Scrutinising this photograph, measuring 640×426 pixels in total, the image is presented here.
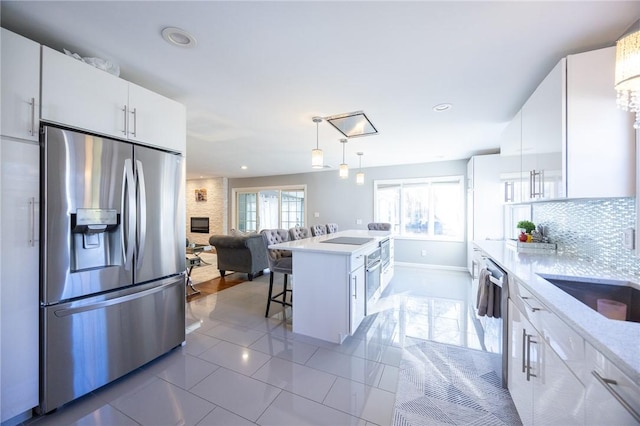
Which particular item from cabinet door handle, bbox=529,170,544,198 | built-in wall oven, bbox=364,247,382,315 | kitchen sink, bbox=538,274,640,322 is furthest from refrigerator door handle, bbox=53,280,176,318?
cabinet door handle, bbox=529,170,544,198

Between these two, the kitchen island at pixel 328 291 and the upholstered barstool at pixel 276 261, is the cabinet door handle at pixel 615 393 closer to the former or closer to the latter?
the kitchen island at pixel 328 291

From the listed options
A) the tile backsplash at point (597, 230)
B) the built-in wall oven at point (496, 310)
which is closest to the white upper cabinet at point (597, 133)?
the tile backsplash at point (597, 230)

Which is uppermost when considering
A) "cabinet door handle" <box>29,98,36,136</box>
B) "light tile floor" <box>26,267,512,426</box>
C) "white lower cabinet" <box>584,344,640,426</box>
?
"cabinet door handle" <box>29,98,36,136</box>

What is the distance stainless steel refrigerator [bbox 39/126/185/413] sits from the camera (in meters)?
1.48

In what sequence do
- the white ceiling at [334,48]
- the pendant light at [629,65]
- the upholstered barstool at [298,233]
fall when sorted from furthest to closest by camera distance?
the upholstered barstool at [298,233] → the white ceiling at [334,48] → the pendant light at [629,65]

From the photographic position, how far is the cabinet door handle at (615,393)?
0.63 metres

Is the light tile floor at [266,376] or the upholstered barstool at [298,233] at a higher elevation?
the upholstered barstool at [298,233]

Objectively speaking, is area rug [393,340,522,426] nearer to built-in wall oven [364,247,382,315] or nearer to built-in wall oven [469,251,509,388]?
built-in wall oven [469,251,509,388]

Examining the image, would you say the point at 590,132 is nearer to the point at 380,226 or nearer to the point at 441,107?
the point at 441,107

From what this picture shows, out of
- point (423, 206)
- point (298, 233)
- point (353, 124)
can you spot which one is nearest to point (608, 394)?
point (353, 124)

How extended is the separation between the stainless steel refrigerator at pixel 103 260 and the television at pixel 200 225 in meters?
6.82

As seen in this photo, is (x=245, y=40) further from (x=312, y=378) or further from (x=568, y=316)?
(x=312, y=378)

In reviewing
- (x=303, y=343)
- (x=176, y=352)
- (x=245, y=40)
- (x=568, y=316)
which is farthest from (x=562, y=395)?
(x=176, y=352)

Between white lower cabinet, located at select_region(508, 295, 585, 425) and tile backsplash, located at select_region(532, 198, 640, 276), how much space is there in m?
0.62
